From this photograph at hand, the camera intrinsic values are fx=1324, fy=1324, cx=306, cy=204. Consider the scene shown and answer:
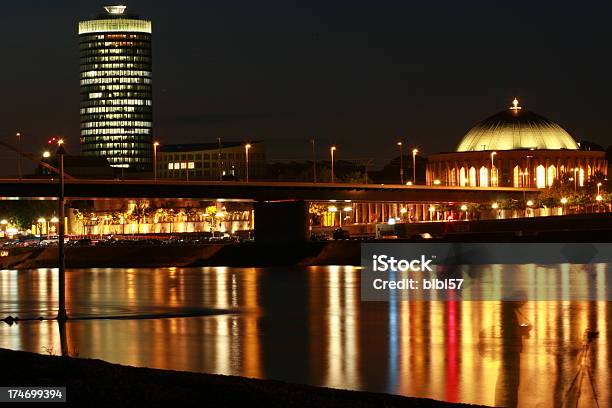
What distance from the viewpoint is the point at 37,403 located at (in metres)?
23.3

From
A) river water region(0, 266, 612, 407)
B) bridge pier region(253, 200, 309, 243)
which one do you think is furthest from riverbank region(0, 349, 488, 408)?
bridge pier region(253, 200, 309, 243)

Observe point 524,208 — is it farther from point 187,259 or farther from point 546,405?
point 546,405

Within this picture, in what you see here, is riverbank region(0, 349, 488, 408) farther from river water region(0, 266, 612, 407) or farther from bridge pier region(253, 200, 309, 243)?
bridge pier region(253, 200, 309, 243)

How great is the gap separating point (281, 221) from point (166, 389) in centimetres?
10524

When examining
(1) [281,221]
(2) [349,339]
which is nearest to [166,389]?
(2) [349,339]

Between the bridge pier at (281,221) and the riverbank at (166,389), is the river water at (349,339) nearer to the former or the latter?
the riverbank at (166,389)

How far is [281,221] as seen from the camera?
132 metres

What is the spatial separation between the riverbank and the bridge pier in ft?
327

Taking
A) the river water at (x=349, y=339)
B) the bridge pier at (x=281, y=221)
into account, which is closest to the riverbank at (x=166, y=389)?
the river water at (x=349, y=339)

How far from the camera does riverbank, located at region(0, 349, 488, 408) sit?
25.1m

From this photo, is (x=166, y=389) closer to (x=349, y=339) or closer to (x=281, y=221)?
(x=349, y=339)

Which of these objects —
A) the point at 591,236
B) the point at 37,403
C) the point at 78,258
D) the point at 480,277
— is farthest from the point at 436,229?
the point at 37,403

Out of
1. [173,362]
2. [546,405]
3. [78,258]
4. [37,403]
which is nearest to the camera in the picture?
[37,403]

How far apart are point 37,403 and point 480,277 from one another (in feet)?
209
